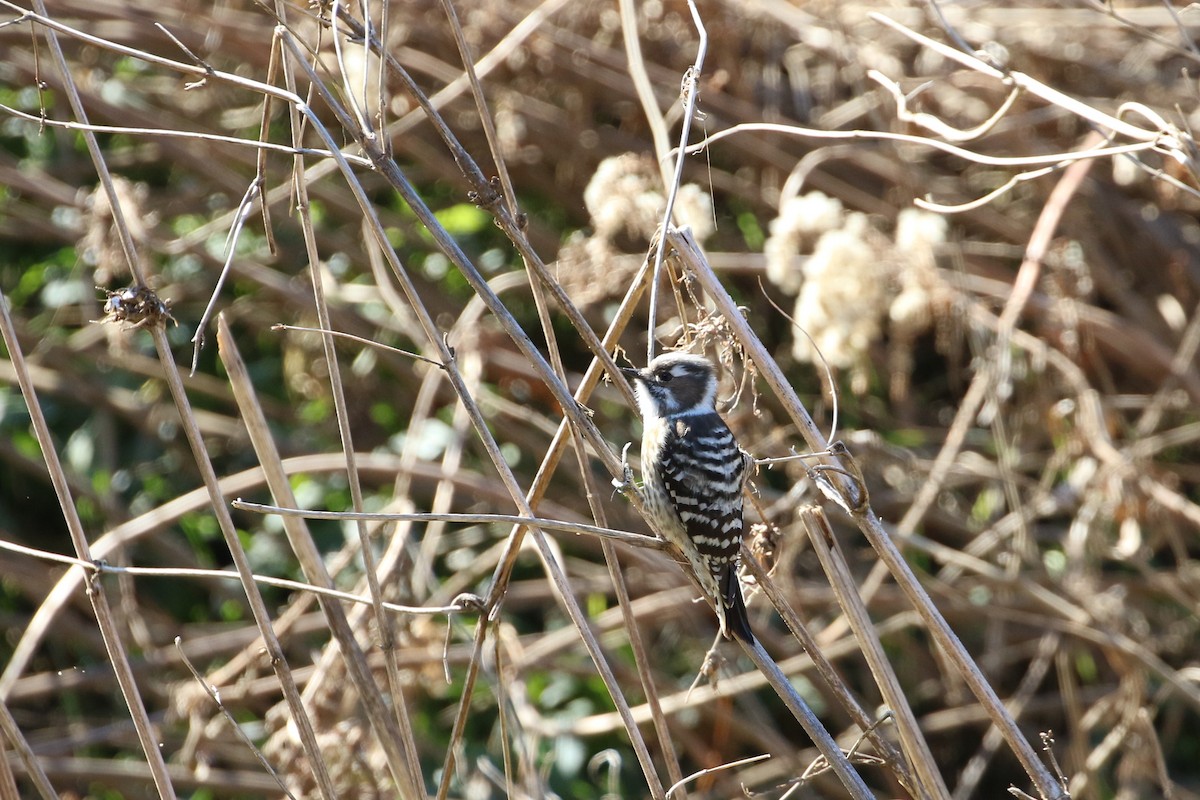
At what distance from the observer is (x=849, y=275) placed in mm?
4418

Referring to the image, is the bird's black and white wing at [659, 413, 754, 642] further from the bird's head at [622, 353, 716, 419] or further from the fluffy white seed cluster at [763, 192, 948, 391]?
the fluffy white seed cluster at [763, 192, 948, 391]

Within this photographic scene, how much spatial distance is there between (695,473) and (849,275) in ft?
3.31

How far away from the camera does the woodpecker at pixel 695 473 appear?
11.7ft

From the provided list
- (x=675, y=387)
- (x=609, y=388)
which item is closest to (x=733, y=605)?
(x=675, y=387)

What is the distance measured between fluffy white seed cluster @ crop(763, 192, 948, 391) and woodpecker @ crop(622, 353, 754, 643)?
1.74 ft

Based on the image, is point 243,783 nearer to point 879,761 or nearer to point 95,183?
point 879,761

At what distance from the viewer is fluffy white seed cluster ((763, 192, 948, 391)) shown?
442 cm

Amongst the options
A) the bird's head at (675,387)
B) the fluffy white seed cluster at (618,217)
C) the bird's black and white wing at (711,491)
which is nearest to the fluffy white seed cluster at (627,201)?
the fluffy white seed cluster at (618,217)

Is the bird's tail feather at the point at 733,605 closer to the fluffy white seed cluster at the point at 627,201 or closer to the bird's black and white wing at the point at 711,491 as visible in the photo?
the bird's black and white wing at the point at 711,491

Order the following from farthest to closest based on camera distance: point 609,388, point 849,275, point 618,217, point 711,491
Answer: point 609,388
point 849,275
point 618,217
point 711,491

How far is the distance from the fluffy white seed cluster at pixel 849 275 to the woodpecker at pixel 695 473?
1.74 ft

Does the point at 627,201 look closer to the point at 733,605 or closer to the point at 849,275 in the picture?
the point at 849,275

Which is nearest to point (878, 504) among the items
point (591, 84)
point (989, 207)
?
point (989, 207)

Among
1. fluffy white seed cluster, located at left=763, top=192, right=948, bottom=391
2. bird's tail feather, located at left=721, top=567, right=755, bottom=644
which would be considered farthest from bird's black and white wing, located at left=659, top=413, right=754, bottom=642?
fluffy white seed cluster, located at left=763, top=192, right=948, bottom=391
